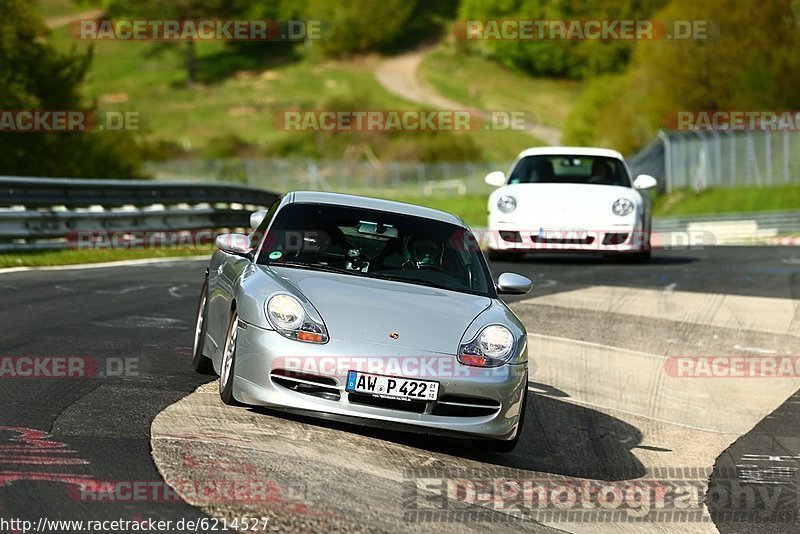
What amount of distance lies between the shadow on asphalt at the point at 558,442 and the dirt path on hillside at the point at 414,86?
282ft

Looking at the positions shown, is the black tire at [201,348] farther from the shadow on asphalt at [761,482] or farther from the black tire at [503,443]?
the shadow on asphalt at [761,482]

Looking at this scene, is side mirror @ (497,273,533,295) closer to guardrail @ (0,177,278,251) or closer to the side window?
the side window

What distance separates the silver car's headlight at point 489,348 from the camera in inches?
291

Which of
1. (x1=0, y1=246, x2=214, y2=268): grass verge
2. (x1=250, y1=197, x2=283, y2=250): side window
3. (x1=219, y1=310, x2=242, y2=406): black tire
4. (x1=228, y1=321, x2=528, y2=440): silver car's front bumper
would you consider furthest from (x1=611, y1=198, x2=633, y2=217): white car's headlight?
(x1=228, y1=321, x2=528, y2=440): silver car's front bumper

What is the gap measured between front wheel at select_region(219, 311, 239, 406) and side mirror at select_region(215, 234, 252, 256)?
66cm

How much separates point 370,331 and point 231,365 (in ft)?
2.79

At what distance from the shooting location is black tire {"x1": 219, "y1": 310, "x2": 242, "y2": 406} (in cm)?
760

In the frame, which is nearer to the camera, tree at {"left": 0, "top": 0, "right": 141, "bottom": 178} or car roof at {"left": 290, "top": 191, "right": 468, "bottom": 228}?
car roof at {"left": 290, "top": 191, "right": 468, "bottom": 228}

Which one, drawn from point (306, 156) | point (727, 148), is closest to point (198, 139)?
point (306, 156)

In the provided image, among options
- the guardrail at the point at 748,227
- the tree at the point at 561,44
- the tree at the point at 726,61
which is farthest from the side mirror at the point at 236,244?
the tree at the point at 561,44

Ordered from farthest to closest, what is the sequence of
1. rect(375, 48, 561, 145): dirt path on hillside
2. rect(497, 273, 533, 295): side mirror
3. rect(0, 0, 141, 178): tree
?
rect(375, 48, 561, 145): dirt path on hillside
rect(0, 0, 141, 178): tree
rect(497, 273, 533, 295): side mirror

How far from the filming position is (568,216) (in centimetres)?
1798

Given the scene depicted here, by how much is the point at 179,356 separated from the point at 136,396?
5.87 feet

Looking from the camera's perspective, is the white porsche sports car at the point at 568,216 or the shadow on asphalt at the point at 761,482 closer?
the shadow on asphalt at the point at 761,482
